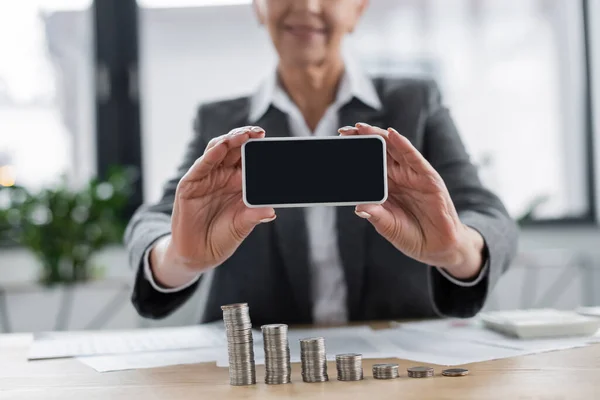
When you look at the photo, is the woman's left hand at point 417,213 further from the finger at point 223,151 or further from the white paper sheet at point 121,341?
the white paper sheet at point 121,341

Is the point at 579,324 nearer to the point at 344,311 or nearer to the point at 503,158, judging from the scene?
the point at 344,311

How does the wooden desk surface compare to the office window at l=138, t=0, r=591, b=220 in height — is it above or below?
below

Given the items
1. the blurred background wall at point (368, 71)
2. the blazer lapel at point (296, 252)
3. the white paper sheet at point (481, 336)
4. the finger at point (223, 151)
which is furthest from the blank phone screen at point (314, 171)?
the blurred background wall at point (368, 71)

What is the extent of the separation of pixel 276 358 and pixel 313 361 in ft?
0.15

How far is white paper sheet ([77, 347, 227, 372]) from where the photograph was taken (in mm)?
1119

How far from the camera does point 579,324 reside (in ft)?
4.10

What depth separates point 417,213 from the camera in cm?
119

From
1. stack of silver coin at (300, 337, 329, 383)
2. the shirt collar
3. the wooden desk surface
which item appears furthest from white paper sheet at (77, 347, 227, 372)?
the shirt collar

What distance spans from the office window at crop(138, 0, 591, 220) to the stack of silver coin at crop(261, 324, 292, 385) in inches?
99.8

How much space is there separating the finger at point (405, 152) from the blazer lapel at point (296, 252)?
60 cm

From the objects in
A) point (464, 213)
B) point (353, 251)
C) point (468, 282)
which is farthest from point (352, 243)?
point (468, 282)

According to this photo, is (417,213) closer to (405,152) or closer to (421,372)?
(405,152)

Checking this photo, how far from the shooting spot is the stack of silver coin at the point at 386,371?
95cm

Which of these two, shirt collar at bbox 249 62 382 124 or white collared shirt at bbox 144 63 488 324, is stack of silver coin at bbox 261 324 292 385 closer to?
white collared shirt at bbox 144 63 488 324
